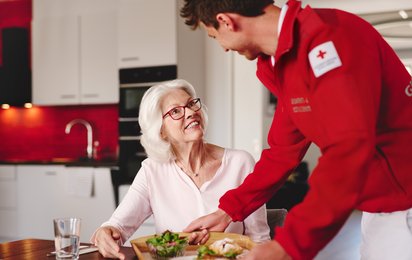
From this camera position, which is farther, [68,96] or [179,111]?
[68,96]

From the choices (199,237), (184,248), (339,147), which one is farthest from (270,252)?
(199,237)

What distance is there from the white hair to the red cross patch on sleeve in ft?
4.55

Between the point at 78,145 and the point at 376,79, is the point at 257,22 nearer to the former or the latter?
the point at 376,79

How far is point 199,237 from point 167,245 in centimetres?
22

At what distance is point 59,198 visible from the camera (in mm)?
5727

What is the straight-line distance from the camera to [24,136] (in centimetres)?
681

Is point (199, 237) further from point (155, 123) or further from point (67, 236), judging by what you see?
point (155, 123)

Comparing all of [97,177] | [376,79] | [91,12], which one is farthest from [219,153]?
[91,12]

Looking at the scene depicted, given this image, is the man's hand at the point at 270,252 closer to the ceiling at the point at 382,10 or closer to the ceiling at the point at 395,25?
the ceiling at the point at 382,10

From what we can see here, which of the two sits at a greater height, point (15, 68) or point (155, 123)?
point (15, 68)

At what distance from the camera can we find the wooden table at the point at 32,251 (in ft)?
6.37

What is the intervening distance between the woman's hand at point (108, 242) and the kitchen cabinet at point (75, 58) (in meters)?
3.71

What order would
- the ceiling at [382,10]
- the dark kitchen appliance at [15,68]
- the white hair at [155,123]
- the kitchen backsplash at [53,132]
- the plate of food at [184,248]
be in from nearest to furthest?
the plate of food at [184,248]
the white hair at [155,123]
the dark kitchen appliance at [15,68]
the ceiling at [382,10]
the kitchen backsplash at [53,132]

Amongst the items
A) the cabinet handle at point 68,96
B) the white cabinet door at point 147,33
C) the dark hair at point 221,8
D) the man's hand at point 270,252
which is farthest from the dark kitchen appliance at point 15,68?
the man's hand at point 270,252
